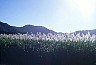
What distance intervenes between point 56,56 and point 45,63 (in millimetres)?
970

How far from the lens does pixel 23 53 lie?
1842 centimetres

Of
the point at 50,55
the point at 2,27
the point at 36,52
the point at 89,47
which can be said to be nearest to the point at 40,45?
the point at 36,52

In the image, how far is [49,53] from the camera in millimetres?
16734

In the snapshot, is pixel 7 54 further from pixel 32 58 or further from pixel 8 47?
pixel 32 58

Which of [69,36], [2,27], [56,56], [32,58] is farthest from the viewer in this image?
[2,27]

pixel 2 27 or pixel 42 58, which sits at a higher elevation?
pixel 2 27

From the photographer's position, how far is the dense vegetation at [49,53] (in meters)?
15.3

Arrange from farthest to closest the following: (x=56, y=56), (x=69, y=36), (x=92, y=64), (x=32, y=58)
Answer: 1. (x=69, y=36)
2. (x=32, y=58)
3. (x=56, y=56)
4. (x=92, y=64)

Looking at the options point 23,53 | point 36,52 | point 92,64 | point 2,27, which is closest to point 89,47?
point 92,64

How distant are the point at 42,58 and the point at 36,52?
3.11 ft

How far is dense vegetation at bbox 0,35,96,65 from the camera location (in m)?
15.3

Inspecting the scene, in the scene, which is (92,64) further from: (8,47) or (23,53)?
(8,47)

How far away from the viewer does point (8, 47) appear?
19.8 metres

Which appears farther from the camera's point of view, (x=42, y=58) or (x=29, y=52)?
(x=29, y=52)
